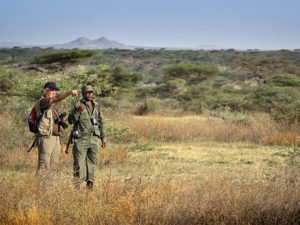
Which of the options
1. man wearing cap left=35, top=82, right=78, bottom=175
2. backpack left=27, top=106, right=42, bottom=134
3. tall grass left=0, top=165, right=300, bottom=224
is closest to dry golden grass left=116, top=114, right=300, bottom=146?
man wearing cap left=35, top=82, right=78, bottom=175

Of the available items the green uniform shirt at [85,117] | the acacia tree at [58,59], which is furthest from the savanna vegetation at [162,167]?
the acacia tree at [58,59]

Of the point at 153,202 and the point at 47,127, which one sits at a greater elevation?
the point at 47,127

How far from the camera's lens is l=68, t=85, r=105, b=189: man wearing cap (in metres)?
7.61

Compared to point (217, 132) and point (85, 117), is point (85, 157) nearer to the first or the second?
point (85, 117)

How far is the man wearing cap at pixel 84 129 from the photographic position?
761 centimetres

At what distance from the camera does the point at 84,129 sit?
7668mm

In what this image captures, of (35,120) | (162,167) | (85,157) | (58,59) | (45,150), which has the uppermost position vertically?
(35,120)

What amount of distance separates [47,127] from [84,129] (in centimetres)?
54

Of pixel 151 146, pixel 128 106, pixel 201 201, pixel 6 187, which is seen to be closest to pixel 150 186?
pixel 201 201

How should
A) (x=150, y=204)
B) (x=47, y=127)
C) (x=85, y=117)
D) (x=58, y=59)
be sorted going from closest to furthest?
1. (x=150, y=204)
2. (x=47, y=127)
3. (x=85, y=117)
4. (x=58, y=59)

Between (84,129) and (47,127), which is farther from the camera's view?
(84,129)

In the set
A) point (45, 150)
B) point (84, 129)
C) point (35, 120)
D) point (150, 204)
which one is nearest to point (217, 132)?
point (84, 129)

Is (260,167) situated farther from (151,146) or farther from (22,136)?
(22,136)

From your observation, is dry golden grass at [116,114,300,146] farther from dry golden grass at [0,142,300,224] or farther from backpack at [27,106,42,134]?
dry golden grass at [0,142,300,224]
